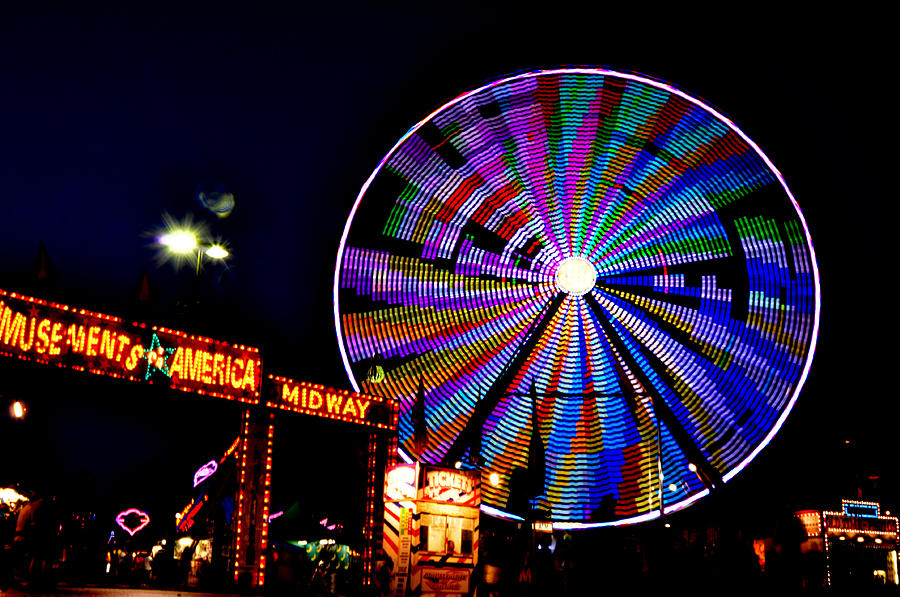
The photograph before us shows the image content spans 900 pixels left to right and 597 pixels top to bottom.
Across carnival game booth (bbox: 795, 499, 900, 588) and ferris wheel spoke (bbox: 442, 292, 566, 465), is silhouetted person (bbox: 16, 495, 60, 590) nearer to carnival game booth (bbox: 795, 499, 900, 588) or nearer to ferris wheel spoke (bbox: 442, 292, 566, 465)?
ferris wheel spoke (bbox: 442, 292, 566, 465)

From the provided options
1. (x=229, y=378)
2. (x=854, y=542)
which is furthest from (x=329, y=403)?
(x=854, y=542)

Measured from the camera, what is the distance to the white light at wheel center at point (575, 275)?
66.8 ft

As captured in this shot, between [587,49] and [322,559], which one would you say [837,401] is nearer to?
[587,49]

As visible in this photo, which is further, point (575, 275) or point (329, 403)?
point (575, 275)

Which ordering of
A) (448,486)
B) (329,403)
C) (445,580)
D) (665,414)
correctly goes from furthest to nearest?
(665,414) → (329,403) → (448,486) → (445,580)

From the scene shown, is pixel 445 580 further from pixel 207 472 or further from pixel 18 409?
pixel 207 472

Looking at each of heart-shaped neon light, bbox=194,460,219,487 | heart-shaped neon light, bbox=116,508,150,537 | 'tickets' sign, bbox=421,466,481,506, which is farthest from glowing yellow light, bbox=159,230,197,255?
heart-shaped neon light, bbox=116,508,150,537

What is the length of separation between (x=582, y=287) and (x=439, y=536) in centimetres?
773

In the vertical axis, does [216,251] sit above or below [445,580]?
above

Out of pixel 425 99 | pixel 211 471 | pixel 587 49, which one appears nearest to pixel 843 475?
pixel 587 49

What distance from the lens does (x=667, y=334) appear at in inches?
790

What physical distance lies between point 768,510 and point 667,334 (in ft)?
16.2

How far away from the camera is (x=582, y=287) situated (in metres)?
20.4

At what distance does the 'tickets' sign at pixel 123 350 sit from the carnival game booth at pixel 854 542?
12.0m
